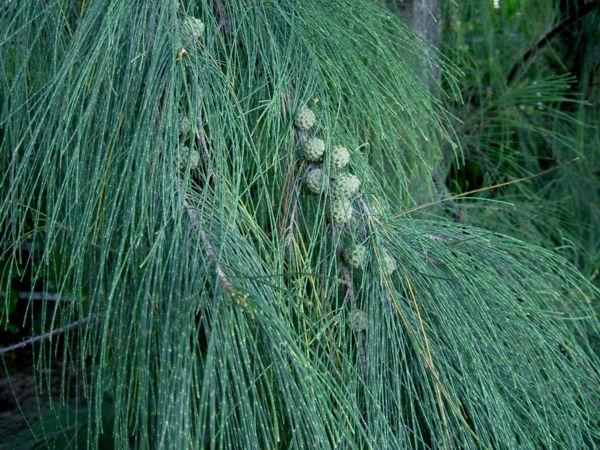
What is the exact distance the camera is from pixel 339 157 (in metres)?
0.74

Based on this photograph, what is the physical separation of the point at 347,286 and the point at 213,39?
311mm

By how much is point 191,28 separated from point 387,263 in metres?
0.32

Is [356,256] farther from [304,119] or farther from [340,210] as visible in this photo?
[304,119]

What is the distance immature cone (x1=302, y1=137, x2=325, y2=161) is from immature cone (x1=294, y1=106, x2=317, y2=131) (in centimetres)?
2

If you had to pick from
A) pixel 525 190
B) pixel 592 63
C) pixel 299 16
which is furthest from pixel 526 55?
pixel 299 16

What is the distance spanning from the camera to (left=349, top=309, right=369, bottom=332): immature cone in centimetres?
71

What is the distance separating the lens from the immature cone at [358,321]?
0.71 meters

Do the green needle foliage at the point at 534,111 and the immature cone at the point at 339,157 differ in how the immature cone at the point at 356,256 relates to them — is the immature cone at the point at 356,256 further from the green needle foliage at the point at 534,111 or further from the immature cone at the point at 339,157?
the green needle foliage at the point at 534,111

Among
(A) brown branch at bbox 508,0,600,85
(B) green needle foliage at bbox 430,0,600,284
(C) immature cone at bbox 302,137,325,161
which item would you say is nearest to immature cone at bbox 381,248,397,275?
(C) immature cone at bbox 302,137,325,161

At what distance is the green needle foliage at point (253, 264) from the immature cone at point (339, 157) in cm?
1

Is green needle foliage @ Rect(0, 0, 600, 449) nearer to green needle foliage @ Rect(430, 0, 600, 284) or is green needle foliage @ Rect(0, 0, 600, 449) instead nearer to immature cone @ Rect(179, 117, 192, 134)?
immature cone @ Rect(179, 117, 192, 134)

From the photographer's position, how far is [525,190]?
1826 millimetres

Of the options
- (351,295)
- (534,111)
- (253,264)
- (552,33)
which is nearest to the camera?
(253,264)

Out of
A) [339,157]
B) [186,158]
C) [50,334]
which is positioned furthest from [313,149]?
[50,334]
